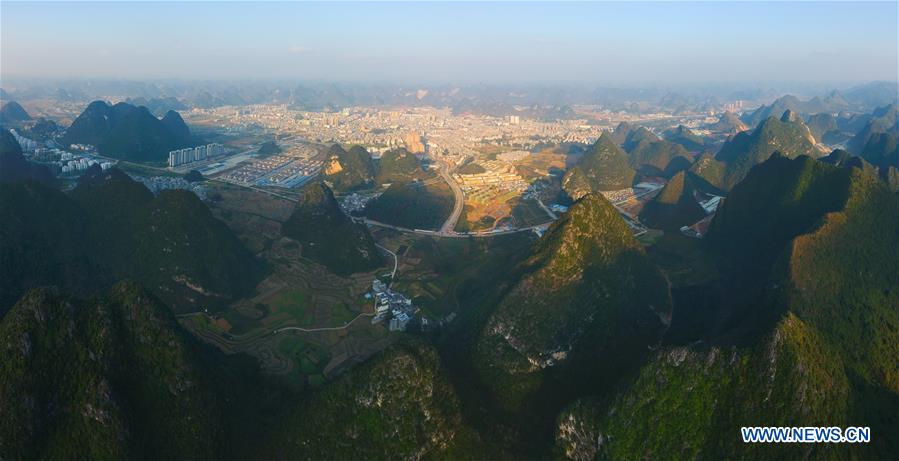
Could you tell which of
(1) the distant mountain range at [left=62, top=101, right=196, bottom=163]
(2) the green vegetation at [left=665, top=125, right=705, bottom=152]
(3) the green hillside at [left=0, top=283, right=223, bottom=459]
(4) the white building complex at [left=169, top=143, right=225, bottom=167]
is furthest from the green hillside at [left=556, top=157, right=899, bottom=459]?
(1) the distant mountain range at [left=62, top=101, right=196, bottom=163]

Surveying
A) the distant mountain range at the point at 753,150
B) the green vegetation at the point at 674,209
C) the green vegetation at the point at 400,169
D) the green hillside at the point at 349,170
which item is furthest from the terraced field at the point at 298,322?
the distant mountain range at the point at 753,150

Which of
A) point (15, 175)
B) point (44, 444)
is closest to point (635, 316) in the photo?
point (44, 444)

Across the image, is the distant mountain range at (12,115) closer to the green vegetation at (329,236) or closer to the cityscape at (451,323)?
the cityscape at (451,323)

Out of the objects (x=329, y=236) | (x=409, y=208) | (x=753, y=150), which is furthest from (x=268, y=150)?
(x=753, y=150)

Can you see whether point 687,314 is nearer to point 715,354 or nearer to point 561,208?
point 715,354

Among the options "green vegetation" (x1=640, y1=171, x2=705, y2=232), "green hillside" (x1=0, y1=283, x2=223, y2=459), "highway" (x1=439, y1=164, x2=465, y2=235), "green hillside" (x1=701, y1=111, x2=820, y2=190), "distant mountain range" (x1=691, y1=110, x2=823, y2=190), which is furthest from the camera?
"green hillside" (x1=701, y1=111, x2=820, y2=190)

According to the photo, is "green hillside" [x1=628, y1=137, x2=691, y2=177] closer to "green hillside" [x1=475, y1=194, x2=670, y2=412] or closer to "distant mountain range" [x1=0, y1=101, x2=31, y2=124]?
"green hillside" [x1=475, y1=194, x2=670, y2=412]
